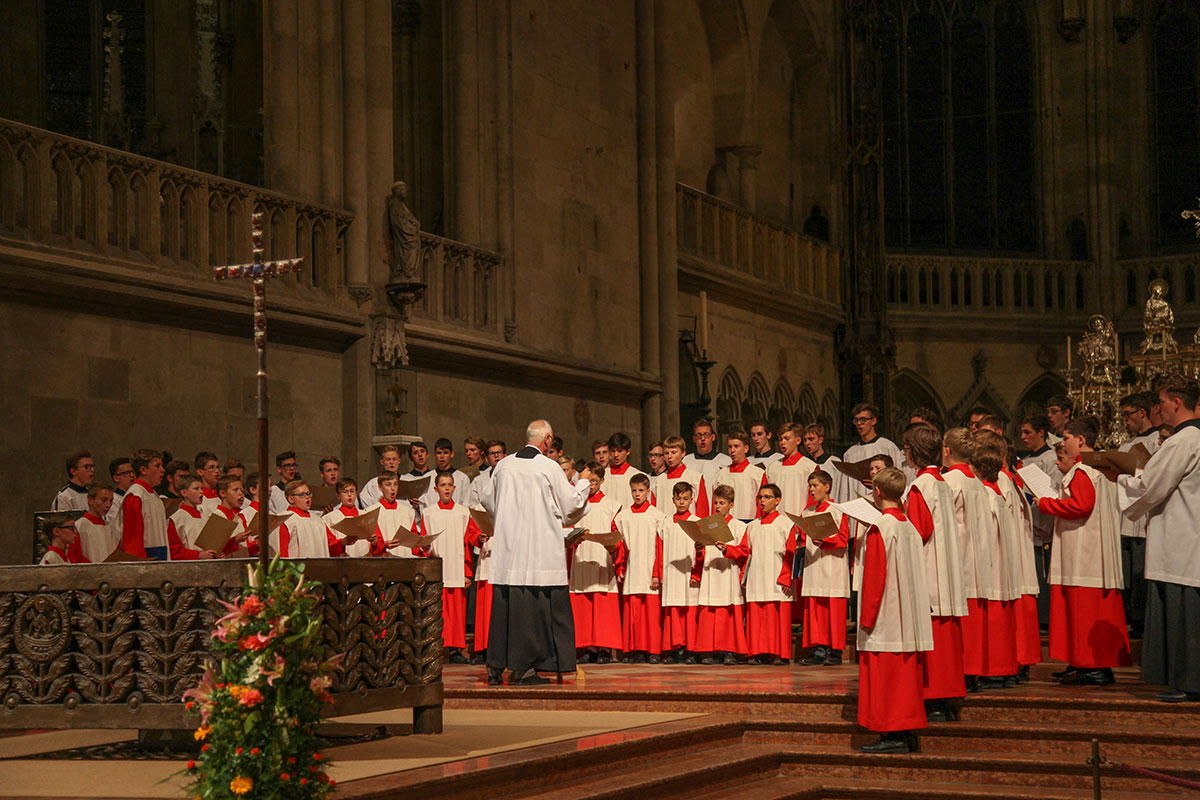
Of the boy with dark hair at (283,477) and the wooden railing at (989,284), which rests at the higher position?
the wooden railing at (989,284)

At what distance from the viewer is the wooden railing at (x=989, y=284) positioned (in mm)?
27484

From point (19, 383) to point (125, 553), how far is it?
7.17ft

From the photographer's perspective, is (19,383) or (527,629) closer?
(527,629)

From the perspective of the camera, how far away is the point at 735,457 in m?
13.4

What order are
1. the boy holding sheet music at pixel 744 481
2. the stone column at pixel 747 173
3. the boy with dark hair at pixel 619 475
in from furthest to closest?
the stone column at pixel 747 173
the boy with dark hair at pixel 619 475
the boy holding sheet music at pixel 744 481

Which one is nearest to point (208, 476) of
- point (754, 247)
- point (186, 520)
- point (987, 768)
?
point (186, 520)

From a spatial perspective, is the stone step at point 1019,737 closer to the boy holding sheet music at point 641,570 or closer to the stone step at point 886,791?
the stone step at point 886,791

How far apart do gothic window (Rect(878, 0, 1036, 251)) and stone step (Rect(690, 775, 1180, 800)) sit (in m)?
20.6

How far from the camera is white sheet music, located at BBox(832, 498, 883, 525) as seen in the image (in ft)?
28.7

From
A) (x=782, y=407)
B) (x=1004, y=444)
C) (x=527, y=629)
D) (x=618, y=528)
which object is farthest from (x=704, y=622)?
(x=782, y=407)

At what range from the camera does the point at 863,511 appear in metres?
8.81

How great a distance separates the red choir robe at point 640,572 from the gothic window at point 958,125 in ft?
53.3

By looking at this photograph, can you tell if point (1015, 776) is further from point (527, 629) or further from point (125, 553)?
point (125, 553)

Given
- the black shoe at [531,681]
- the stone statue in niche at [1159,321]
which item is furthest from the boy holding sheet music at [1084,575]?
the stone statue in niche at [1159,321]
